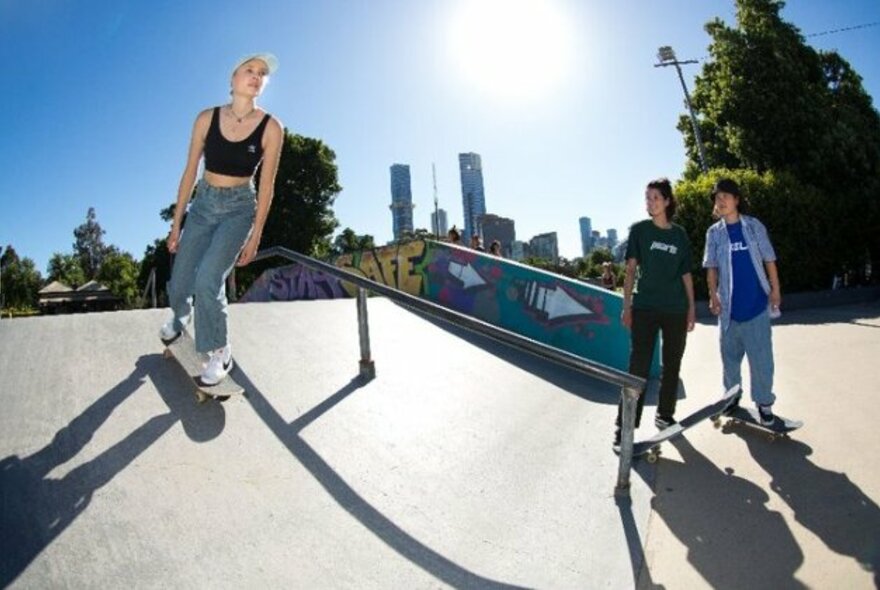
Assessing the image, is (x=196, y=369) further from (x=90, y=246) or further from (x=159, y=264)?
(x=90, y=246)

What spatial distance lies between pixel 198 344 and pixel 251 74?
1640 millimetres

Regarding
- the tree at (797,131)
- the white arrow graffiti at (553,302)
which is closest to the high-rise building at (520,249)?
the tree at (797,131)

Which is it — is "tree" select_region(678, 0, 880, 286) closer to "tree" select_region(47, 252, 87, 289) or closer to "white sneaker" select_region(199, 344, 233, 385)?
"white sneaker" select_region(199, 344, 233, 385)

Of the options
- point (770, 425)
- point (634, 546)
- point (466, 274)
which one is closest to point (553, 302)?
point (466, 274)

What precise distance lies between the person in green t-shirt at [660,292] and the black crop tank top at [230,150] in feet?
8.78

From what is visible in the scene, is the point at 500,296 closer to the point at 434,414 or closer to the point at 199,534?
the point at 434,414

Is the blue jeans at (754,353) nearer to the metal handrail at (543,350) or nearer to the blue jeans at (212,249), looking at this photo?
the metal handrail at (543,350)

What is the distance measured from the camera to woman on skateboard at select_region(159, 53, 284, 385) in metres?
3.16

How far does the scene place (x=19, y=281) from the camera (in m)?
68.0

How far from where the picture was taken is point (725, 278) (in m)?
4.10

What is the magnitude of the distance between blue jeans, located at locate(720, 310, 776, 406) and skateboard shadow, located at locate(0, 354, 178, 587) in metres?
3.85

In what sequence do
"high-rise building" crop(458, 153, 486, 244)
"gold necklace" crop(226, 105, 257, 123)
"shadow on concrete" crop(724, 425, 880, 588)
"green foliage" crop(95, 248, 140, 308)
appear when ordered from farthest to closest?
"high-rise building" crop(458, 153, 486, 244), "green foliage" crop(95, 248, 140, 308), "gold necklace" crop(226, 105, 257, 123), "shadow on concrete" crop(724, 425, 880, 588)

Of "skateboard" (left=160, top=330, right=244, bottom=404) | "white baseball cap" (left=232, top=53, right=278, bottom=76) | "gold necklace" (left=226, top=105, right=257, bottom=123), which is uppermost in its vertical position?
"white baseball cap" (left=232, top=53, right=278, bottom=76)

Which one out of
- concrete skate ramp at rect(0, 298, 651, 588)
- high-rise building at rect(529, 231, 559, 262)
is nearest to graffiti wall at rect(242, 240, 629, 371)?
concrete skate ramp at rect(0, 298, 651, 588)
